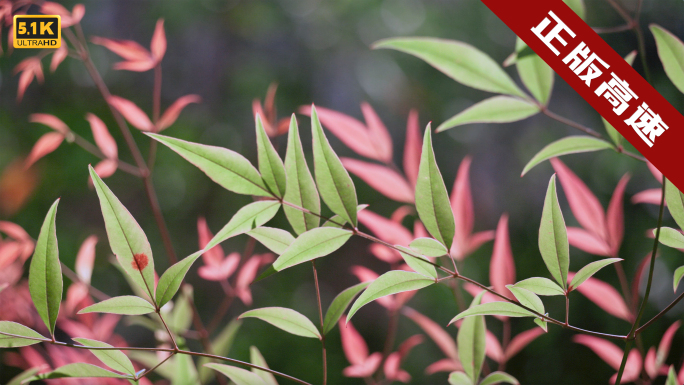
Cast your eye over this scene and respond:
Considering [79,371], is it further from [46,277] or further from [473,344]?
[473,344]

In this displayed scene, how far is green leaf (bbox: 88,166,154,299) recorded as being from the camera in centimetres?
13

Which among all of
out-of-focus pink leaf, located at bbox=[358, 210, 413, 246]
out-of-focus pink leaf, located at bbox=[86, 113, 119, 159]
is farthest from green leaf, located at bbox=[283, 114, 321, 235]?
out-of-focus pink leaf, located at bbox=[86, 113, 119, 159]

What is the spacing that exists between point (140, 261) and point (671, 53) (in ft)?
0.70

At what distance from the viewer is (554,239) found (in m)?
0.14

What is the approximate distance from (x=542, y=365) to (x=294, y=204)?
0.92 meters

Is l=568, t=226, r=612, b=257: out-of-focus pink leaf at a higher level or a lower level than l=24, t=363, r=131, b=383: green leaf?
higher

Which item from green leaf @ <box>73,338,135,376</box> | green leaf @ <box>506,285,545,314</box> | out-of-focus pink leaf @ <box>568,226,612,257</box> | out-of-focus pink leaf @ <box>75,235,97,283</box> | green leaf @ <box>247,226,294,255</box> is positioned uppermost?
out-of-focus pink leaf @ <box>568,226,612,257</box>

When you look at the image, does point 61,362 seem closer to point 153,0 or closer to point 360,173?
point 360,173

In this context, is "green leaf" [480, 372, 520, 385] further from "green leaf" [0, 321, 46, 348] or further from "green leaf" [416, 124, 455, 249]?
"green leaf" [0, 321, 46, 348]

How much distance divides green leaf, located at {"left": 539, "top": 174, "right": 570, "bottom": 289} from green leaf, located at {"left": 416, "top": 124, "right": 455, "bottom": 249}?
0.03 meters

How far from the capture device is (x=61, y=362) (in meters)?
0.30

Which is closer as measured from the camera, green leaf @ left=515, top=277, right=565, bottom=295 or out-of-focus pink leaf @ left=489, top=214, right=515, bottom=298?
green leaf @ left=515, top=277, right=565, bottom=295

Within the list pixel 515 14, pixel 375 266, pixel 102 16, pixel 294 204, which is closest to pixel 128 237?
pixel 294 204

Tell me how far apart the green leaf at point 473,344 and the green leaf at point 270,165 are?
0.10 meters
